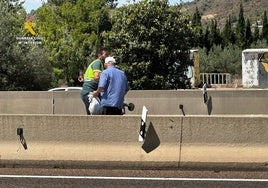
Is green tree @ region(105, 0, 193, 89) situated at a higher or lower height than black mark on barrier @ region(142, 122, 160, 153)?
higher

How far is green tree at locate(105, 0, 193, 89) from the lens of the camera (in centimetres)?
2680

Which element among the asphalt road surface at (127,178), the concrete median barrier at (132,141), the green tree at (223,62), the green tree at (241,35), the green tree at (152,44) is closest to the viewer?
the asphalt road surface at (127,178)

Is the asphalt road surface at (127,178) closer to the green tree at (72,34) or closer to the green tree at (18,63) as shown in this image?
the green tree at (18,63)

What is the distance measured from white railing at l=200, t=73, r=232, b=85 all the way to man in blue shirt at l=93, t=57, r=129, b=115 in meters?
33.6

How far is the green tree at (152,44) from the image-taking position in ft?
87.9

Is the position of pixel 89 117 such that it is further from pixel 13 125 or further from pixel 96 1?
pixel 96 1

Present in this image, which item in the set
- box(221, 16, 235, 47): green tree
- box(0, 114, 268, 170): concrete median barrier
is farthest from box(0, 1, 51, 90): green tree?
box(221, 16, 235, 47): green tree

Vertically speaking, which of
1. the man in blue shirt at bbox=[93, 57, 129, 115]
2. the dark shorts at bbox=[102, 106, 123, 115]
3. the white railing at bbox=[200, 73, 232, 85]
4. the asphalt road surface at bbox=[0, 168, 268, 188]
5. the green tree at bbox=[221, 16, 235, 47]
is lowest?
the white railing at bbox=[200, 73, 232, 85]

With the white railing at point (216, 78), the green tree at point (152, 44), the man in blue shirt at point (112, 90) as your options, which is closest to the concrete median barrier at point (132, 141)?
the man in blue shirt at point (112, 90)

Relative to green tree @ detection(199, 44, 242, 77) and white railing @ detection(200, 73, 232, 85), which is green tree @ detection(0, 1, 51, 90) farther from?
green tree @ detection(199, 44, 242, 77)

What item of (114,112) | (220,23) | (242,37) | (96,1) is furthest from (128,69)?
(220,23)

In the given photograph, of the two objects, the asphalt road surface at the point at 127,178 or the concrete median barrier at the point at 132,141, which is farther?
the concrete median barrier at the point at 132,141

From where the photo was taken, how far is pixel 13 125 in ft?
34.9

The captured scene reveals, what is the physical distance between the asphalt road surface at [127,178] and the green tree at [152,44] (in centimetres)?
1657
